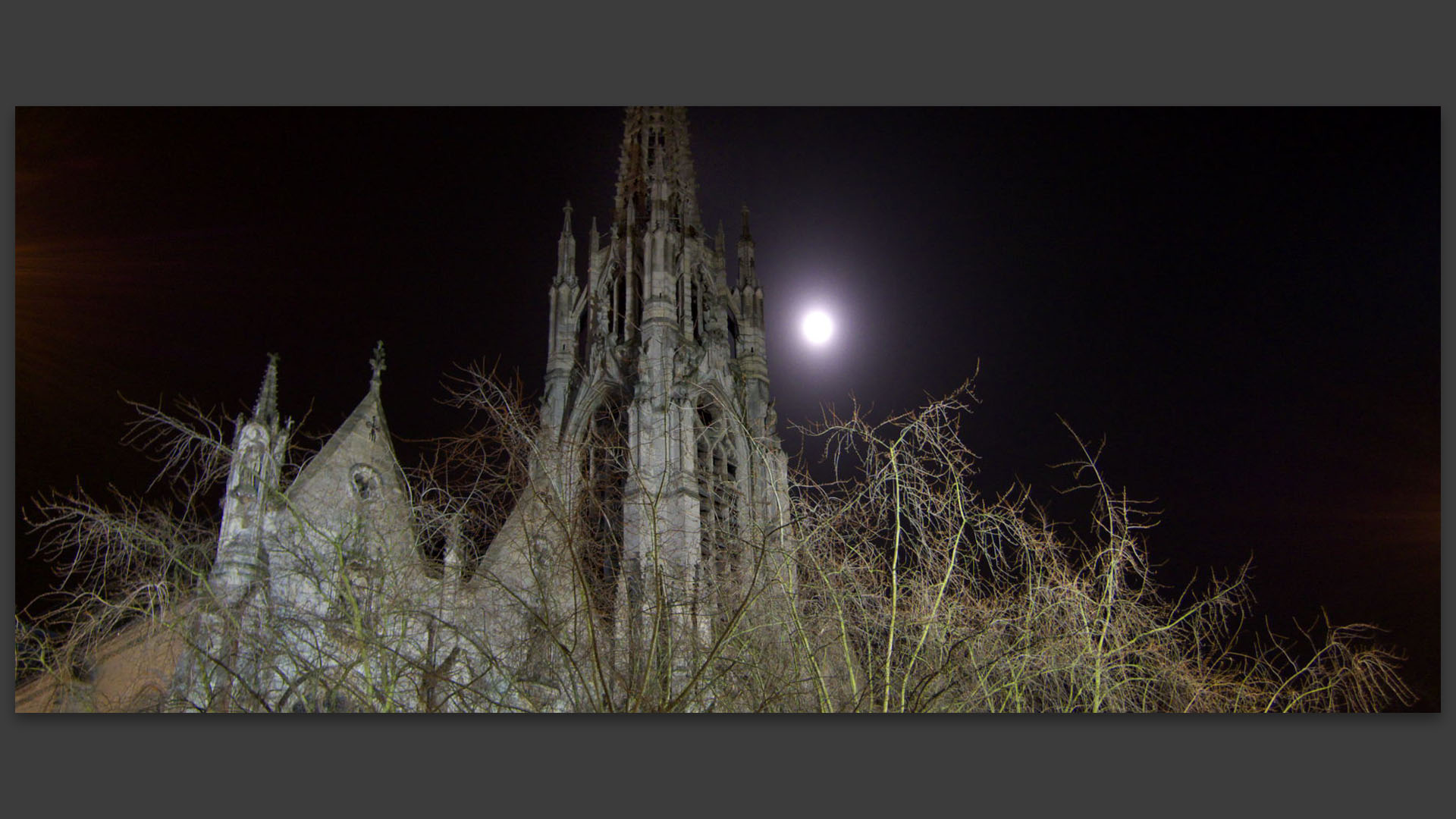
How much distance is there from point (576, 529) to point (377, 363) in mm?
8779

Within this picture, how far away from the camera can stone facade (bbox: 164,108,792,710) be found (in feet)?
20.1

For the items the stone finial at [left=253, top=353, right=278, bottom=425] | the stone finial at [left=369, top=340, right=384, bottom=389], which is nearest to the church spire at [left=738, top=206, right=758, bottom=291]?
the stone finial at [left=369, top=340, right=384, bottom=389]

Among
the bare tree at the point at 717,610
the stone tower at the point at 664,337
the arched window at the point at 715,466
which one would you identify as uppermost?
the stone tower at the point at 664,337

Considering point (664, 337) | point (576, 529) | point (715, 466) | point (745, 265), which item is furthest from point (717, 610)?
point (745, 265)

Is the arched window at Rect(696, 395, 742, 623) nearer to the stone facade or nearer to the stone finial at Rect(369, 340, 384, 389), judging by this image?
the stone facade

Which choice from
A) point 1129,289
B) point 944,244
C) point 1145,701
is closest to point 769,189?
point 944,244

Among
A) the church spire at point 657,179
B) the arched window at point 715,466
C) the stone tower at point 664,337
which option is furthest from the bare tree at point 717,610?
the church spire at point 657,179

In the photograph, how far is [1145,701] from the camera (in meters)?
7.39

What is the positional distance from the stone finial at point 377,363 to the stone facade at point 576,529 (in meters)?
0.10

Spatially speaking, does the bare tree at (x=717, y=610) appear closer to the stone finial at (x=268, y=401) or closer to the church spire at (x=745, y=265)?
the stone finial at (x=268, y=401)

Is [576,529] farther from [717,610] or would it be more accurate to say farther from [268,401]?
[268,401]

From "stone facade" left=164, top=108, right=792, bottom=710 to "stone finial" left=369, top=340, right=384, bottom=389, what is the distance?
0.10 metres

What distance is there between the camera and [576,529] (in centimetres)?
605

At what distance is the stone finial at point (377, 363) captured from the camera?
13.0 meters
